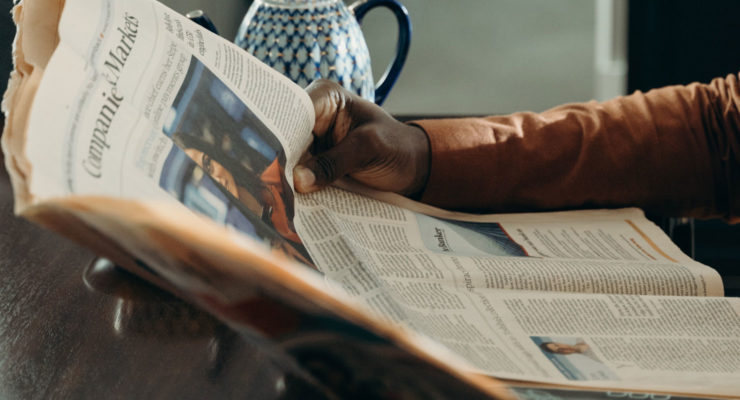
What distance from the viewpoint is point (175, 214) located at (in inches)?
8.5

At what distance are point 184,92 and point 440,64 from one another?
1556mm

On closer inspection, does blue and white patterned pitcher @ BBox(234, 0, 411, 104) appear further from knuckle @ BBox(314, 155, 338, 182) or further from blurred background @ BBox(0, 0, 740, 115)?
blurred background @ BBox(0, 0, 740, 115)

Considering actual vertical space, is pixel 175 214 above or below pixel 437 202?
above

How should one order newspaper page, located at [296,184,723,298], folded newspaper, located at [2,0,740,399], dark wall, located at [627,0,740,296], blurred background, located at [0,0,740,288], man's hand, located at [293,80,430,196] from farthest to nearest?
blurred background, located at [0,0,740,288]
dark wall, located at [627,0,740,296]
man's hand, located at [293,80,430,196]
newspaper page, located at [296,184,723,298]
folded newspaper, located at [2,0,740,399]

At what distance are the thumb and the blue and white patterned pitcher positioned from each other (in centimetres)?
11

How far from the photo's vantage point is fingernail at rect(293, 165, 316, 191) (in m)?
0.56

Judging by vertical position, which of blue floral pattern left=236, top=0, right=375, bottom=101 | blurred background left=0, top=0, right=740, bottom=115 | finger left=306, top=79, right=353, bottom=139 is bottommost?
blurred background left=0, top=0, right=740, bottom=115

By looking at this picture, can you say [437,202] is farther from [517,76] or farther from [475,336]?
[517,76]

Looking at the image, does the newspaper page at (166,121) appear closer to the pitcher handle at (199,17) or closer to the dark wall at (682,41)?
the pitcher handle at (199,17)

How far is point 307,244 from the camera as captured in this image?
1.61 feet

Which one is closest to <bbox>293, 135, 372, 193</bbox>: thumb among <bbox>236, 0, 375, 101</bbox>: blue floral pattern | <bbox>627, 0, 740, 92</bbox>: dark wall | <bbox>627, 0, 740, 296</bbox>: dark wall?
<bbox>236, 0, 375, 101</bbox>: blue floral pattern

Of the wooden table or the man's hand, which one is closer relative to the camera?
the wooden table

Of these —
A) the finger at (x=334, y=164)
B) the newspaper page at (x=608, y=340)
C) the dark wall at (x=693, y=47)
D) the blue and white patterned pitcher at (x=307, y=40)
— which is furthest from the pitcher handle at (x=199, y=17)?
the dark wall at (x=693, y=47)

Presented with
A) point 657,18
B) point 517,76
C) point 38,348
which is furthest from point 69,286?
point 517,76
